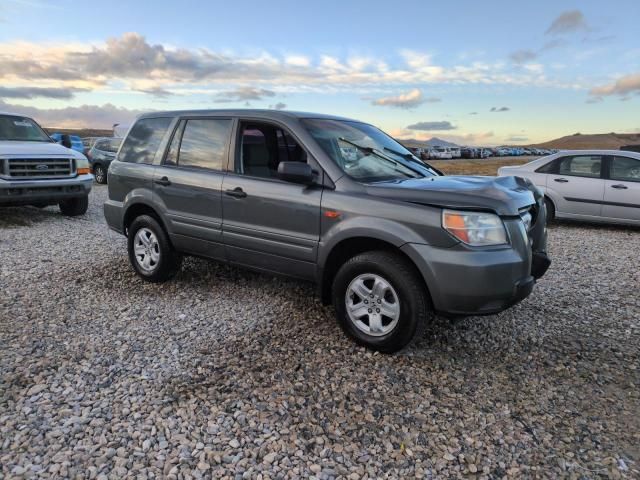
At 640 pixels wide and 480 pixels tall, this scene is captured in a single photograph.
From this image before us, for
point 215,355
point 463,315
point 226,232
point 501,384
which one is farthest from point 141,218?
point 501,384

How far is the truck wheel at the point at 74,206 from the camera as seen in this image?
33.4 feet

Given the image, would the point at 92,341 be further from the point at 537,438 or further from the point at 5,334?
the point at 537,438

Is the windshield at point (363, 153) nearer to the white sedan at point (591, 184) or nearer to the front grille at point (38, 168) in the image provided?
the white sedan at point (591, 184)

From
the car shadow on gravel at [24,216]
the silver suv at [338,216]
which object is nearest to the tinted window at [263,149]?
the silver suv at [338,216]

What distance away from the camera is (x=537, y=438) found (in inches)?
112

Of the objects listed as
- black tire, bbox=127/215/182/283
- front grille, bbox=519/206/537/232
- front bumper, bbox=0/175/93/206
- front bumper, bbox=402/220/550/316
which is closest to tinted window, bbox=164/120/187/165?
black tire, bbox=127/215/182/283

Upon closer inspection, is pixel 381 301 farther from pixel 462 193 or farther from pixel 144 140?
pixel 144 140

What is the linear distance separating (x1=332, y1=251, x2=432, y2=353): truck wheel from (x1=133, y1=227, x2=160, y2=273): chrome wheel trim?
2.42m

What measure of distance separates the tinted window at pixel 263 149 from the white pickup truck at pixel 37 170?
620 cm

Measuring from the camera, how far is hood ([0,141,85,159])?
28.7 feet

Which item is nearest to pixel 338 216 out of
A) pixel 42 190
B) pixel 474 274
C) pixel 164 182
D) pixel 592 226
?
pixel 474 274

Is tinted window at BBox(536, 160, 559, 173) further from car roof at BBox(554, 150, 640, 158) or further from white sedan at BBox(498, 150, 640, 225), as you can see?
car roof at BBox(554, 150, 640, 158)

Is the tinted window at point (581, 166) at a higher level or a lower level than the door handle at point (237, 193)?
higher

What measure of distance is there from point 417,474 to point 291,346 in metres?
1.62
